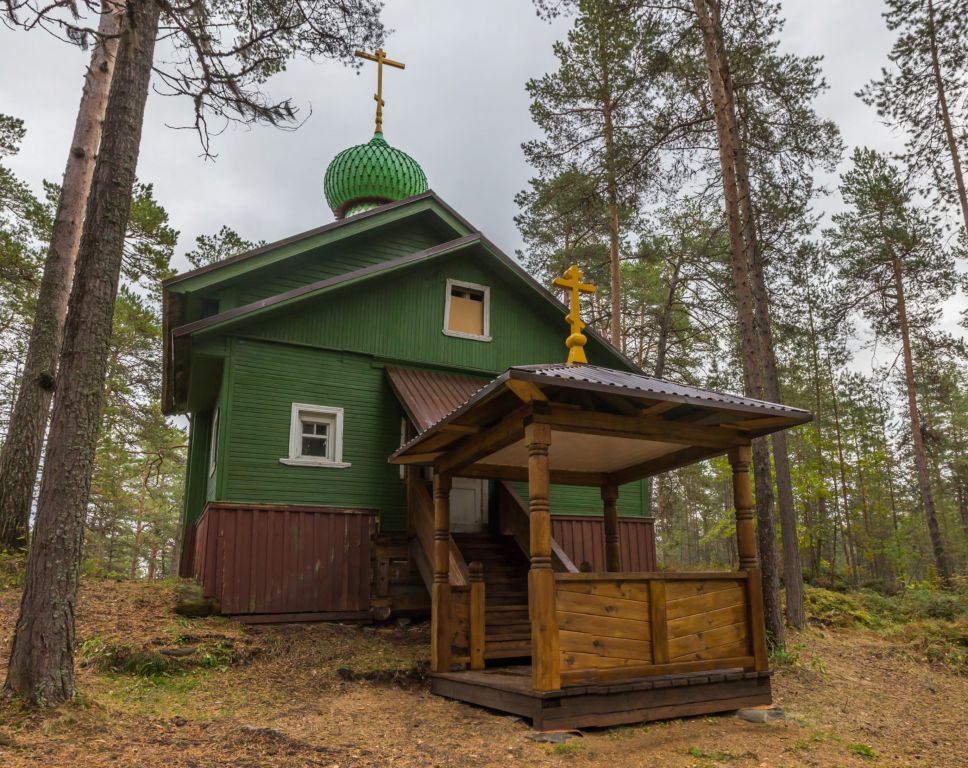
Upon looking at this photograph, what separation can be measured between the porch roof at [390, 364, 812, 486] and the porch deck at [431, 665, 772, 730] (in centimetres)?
209

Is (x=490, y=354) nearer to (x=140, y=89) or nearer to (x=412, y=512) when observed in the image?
(x=412, y=512)

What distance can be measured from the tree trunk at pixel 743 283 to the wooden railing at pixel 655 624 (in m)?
2.97

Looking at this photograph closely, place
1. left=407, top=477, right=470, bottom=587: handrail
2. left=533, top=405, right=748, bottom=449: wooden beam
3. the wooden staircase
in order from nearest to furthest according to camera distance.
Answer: left=533, top=405, right=748, bottom=449: wooden beam → the wooden staircase → left=407, top=477, right=470, bottom=587: handrail

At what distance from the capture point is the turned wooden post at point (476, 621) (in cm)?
766

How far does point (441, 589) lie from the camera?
7641 mm

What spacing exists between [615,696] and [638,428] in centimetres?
230

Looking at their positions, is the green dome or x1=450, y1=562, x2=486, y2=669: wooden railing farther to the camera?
the green dome

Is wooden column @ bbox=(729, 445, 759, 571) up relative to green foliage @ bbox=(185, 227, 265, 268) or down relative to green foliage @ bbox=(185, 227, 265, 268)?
down

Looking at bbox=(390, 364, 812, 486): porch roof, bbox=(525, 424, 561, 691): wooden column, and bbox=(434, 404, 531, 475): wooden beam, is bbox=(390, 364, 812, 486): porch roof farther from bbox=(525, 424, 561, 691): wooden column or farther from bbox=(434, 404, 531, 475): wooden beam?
bbox=(525, 424, 561, 691): wooden column

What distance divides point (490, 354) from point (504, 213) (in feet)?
33.8

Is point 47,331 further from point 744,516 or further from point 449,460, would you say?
point 744,516

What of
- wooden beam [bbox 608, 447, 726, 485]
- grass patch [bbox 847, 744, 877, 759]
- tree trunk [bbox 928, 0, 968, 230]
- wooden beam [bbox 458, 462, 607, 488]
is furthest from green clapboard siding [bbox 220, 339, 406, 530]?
tree trunk [bbox 928, 0, 968, 230]

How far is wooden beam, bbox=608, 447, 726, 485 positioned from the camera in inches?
294

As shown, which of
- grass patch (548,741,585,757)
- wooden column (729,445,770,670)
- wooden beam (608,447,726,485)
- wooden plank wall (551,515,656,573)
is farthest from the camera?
wooden plank wall (551,515,656,573)
